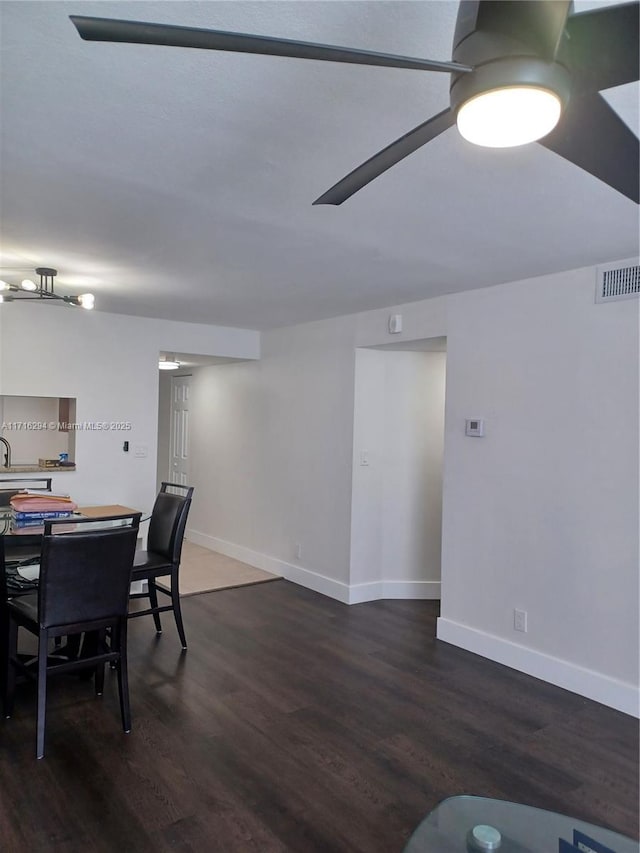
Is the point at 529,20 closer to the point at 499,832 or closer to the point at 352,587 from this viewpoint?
the point at 499,832

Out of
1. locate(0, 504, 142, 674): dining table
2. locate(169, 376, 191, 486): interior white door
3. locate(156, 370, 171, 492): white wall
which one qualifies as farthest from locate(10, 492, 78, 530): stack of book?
locate(156, 370, 171, 492): white wall

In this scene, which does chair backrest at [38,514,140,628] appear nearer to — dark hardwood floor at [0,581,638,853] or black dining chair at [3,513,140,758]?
black dining chair at [3,513,140,758]

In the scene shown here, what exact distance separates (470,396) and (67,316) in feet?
10.8

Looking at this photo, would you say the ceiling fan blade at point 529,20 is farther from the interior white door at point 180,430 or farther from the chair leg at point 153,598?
the interior white door at point 180,430

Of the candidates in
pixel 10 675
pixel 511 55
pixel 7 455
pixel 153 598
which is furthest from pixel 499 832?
pixel 7 455

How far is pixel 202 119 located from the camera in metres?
1.73

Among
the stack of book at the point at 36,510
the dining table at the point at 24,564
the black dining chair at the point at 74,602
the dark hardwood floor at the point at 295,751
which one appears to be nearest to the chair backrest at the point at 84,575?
the black dining chair at the point at 74,602

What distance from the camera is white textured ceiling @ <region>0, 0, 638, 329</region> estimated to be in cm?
140

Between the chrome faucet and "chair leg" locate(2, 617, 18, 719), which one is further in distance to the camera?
the chrome faucet

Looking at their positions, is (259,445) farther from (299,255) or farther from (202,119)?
(202,119)

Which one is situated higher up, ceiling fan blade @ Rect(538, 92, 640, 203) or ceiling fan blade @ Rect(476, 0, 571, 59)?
ceiling fan blade @ Rect(476, 0, 571, 59)

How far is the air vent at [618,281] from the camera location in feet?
9.87

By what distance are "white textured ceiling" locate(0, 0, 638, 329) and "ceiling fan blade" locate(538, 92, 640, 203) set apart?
1.19ft

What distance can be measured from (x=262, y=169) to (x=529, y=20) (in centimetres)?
128
